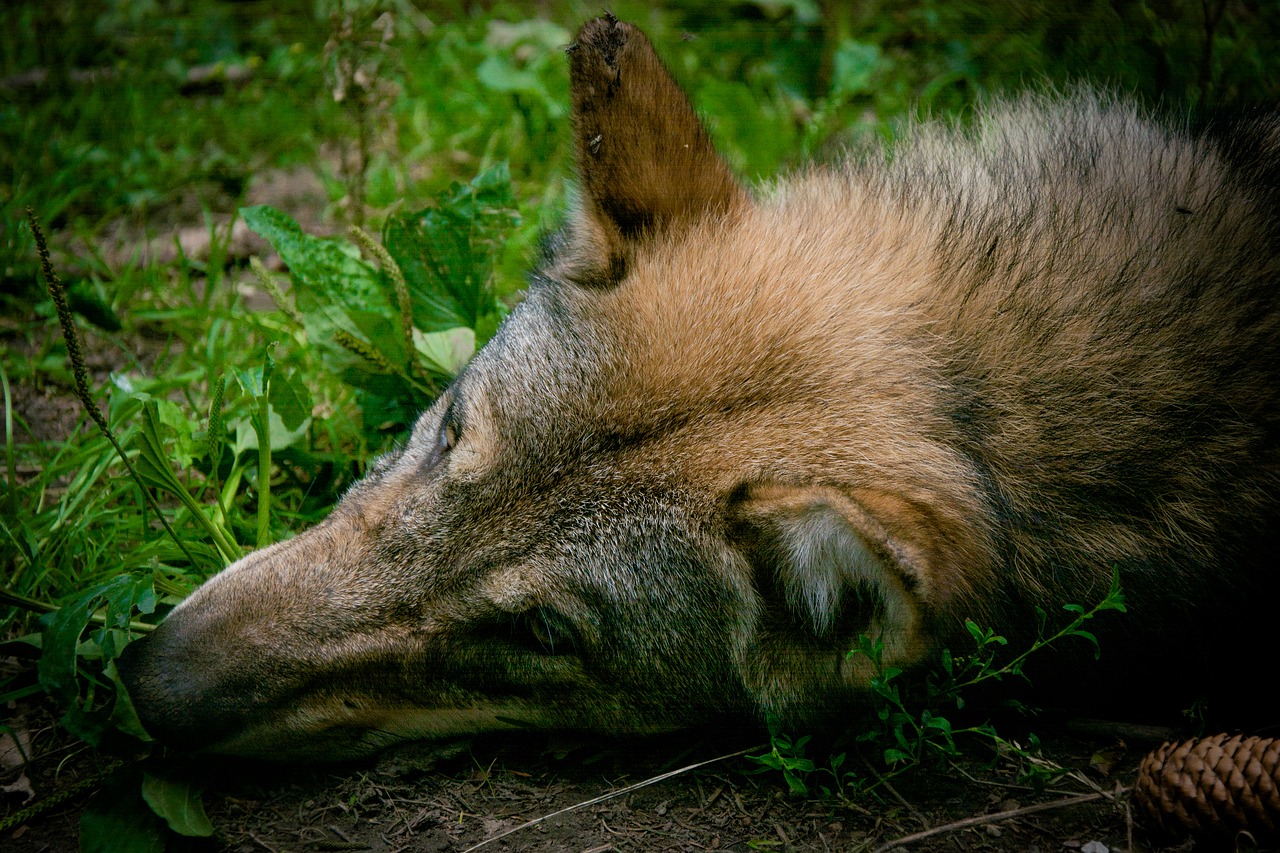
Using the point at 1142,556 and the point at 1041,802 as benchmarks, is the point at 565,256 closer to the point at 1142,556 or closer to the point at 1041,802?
the point at 1142,556

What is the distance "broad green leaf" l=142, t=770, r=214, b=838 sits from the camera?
2408 millimetres

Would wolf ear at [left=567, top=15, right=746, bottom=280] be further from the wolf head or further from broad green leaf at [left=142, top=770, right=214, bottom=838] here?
broad green leaf at [left=142, top=770, right=214, bottom=838]

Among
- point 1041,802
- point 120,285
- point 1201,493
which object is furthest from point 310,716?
point 120,285

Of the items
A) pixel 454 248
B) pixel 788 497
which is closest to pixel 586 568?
pixel 788 497

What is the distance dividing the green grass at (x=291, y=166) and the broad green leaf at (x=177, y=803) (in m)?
0.21

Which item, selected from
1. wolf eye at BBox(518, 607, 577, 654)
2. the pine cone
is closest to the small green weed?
the pine cone

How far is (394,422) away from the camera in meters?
3.92

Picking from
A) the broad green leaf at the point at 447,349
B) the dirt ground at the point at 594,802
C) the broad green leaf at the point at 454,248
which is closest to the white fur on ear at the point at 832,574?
the dirt ground at the point at 594,802

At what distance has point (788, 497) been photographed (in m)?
2.30

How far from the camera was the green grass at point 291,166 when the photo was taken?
347cm

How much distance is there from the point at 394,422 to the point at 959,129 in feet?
8.42

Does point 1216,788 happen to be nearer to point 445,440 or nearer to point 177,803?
point 445,440

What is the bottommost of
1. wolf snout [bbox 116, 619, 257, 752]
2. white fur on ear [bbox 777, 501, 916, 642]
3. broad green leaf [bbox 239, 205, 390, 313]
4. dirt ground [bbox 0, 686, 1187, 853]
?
dirt ground [bbox 0, 686, 1187, 853]

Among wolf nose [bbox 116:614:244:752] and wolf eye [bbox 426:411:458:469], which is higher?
wolf eye [bbox 426:411:458:469]
